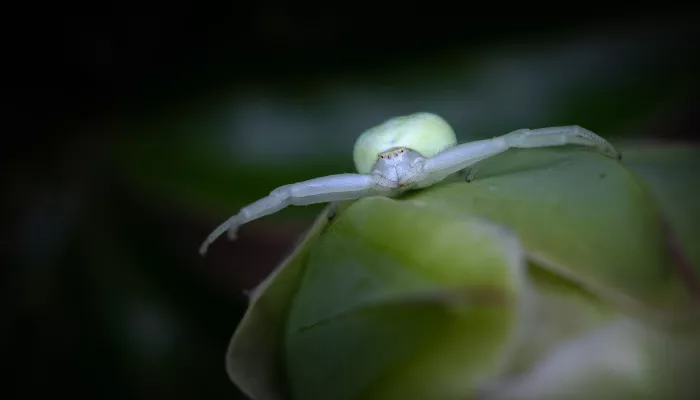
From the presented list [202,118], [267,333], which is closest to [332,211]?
[267,333]

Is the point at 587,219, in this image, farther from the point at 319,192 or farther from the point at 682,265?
the point at 319,192

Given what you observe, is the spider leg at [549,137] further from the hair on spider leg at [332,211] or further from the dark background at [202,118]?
the dark background at [202,118]

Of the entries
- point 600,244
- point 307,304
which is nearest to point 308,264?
point 307,304

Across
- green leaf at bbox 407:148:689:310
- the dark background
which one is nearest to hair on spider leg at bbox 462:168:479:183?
green leaf at bbox 407:148:689:310

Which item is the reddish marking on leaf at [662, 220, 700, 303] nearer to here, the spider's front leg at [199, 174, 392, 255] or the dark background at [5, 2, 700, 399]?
the spider's front leg at [199, 174, 392, 255]

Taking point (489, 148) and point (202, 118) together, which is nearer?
point (489, 148)
